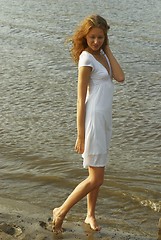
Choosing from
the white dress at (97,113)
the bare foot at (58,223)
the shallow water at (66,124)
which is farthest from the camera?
the shallow water at (66,124)

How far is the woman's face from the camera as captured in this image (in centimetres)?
461

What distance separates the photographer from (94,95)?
4551 millimetres

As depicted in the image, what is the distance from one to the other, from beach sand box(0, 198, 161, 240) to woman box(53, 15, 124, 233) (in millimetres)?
395

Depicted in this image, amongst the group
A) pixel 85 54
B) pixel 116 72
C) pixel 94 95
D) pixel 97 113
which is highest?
pixel 85 54

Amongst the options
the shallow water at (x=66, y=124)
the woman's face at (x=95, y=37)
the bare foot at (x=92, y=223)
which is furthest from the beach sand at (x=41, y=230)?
the woman's face at (x=95, y=37)

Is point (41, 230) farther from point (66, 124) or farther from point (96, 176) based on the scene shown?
point (66, 124)

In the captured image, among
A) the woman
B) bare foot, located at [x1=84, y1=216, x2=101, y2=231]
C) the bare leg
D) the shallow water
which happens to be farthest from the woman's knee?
the shallow water

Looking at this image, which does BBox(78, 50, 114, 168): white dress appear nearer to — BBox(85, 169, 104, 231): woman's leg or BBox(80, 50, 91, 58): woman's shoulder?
BBox(80, 50, 91, 58): woman's shoulder

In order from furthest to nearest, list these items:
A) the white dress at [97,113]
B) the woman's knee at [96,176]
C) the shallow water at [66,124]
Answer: the shallow water at [66,124]
the woman's knee at [96,176]
the white dress at [97,113]

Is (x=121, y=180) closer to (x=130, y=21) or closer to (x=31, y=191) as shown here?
(x=31, y=191)

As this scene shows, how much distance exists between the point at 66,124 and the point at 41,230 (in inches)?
132

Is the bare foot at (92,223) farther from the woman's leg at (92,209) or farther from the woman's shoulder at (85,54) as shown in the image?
the woman's shoulder at (85,54)

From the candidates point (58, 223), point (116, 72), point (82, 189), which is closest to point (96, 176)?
point (82, 189)

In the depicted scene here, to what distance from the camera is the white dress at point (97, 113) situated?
14.8 ft
